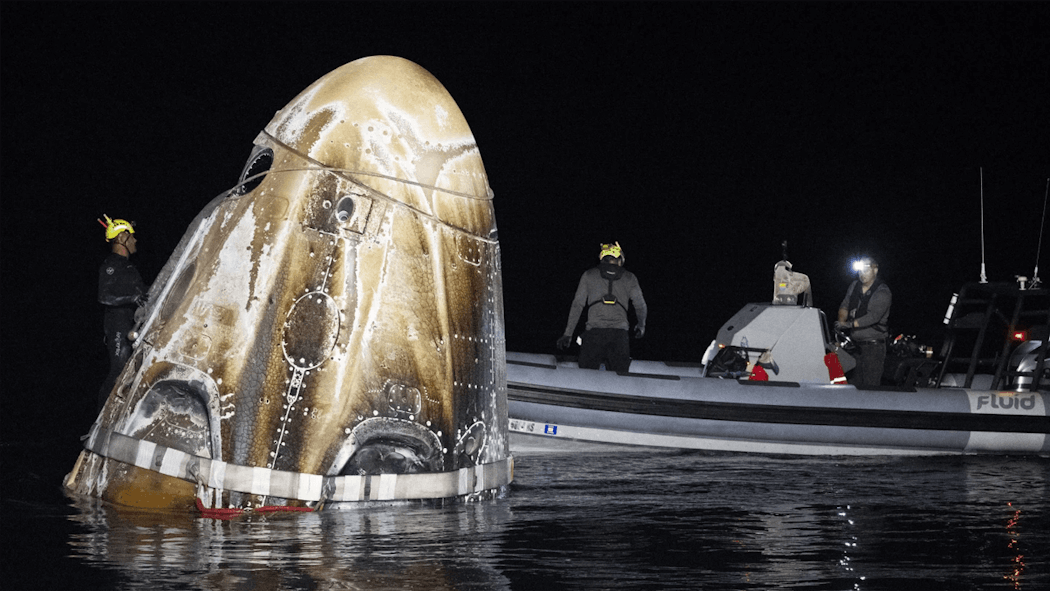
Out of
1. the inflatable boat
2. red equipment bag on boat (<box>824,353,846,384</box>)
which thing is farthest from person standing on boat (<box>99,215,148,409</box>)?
red equipment bag on boat (<box>824,353,846,384</box>)

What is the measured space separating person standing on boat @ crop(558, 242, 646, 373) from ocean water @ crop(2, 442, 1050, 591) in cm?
270

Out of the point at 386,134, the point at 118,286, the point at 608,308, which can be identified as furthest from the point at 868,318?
the point at 386,134

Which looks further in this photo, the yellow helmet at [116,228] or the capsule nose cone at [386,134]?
the yellow helmet at [116,228]

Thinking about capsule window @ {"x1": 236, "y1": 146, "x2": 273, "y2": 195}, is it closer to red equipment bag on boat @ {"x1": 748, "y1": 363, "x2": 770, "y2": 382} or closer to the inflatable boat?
the inflatable boat

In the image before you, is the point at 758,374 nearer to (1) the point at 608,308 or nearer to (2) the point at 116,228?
(1) the point at 608,308

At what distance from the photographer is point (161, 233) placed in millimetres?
43906

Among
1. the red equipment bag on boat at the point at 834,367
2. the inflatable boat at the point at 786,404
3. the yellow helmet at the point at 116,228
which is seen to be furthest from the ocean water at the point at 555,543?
the red equipment bag on boat at the point at 834,367

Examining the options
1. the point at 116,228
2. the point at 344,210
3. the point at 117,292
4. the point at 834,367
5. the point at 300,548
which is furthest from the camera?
the point at 834,367

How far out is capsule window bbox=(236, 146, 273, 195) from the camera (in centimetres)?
503

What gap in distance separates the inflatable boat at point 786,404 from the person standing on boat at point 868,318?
23cm

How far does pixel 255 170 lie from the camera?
205 inches

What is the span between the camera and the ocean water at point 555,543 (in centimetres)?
431

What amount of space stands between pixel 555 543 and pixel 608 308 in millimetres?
4707

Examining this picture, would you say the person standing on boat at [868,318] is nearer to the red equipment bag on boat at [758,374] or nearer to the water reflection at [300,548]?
the red equipment bag on boat at [758,374]
